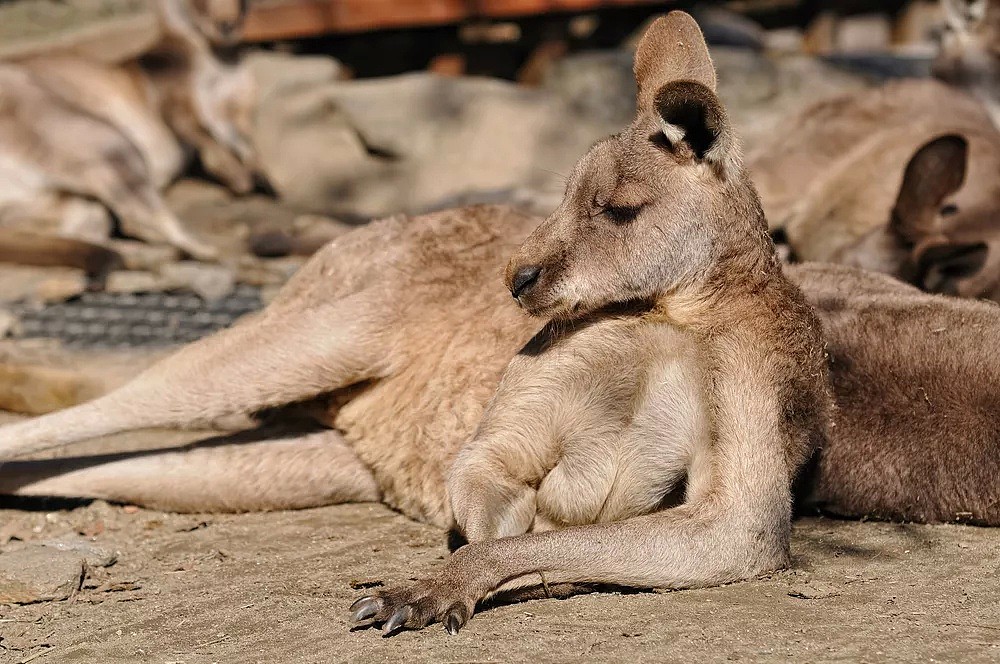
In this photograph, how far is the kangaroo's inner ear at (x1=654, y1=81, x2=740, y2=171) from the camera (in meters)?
2.68

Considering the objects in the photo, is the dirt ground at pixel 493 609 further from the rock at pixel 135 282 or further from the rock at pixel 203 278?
the rock at pixel 135 282

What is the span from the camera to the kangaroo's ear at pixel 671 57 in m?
2.96

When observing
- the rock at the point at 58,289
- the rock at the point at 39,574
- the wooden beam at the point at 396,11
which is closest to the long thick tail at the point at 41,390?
the rock at the point at 39,574

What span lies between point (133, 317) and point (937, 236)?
10.3ft

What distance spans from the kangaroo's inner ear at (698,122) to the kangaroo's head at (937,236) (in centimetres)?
200

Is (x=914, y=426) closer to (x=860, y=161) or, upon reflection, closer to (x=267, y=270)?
(x=860, y=161)

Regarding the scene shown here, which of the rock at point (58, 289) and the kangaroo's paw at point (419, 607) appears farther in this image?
the rock at point (58, 289)

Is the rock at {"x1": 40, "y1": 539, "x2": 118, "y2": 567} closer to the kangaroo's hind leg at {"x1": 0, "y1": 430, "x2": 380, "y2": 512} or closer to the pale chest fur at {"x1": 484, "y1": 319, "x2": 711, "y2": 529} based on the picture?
the kangaroo's hind leg at {"x1": 0, "y1": 430, "x2": 380, "y2": 512}

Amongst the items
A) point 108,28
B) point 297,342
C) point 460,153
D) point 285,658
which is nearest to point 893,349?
point 297,342

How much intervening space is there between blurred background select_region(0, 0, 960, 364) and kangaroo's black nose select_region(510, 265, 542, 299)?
2.52 m

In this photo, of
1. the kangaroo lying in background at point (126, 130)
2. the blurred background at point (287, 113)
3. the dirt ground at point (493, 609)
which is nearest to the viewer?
the dirt ground at point (493, 609)

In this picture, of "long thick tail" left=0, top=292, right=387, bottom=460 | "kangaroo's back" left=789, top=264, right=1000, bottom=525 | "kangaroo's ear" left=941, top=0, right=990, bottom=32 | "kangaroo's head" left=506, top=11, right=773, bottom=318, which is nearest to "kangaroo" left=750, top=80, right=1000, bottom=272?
"kangaroo's ear" left=941, top=0, right=990, bottom=32

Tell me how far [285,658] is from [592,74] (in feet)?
21.5

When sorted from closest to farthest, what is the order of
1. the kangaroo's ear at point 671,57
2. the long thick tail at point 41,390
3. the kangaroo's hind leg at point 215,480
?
the kangaroo's ear at point 671,57 < the kangaroo's hind leg at point 215,480 < the long thick tail at point 41,390
